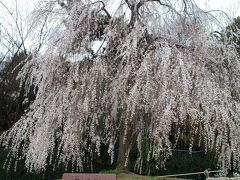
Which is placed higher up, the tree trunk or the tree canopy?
the tree canopy

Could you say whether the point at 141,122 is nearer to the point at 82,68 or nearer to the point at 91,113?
the point at 91,113

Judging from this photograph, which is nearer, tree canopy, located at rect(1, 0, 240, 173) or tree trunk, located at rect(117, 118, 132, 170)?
tree canopy, located at rect(1, 0, 240, 173)

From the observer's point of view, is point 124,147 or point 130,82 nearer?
point 130,82

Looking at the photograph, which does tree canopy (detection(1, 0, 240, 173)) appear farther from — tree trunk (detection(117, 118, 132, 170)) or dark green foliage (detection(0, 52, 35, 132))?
dark green foliage (detection(0, 52, 35, 132))

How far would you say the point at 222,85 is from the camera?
575 centimetres

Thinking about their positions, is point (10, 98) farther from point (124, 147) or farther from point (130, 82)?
point (130, 82)

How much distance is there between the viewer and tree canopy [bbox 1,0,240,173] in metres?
5.14

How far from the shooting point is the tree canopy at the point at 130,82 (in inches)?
202

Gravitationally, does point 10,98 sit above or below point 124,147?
above

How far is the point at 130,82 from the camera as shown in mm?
5363


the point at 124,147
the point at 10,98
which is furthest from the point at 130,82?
the point at 10,98

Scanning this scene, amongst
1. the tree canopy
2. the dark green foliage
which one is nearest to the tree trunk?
the tree canopy

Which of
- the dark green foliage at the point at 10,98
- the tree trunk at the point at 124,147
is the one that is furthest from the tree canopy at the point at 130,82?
the dark green foliage at the point at 10,98

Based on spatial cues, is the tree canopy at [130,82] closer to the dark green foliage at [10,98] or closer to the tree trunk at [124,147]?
the tree trunk at [124,147]
